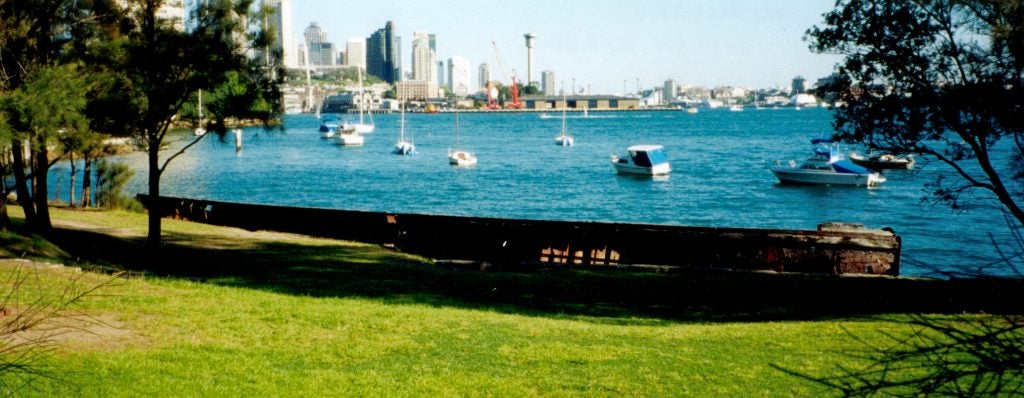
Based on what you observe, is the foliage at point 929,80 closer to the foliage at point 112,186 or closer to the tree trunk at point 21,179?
the tree trunk at point 21,179

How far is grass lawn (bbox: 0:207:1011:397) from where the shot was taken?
8703mm

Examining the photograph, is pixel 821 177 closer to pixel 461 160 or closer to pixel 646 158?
pixel 646 158

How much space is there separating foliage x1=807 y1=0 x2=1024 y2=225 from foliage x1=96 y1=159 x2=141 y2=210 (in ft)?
92.7

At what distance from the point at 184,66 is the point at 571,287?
31.2ft

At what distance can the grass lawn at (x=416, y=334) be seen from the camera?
343 inches

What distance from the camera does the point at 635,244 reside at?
22.9 m

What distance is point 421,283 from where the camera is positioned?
1766 cm

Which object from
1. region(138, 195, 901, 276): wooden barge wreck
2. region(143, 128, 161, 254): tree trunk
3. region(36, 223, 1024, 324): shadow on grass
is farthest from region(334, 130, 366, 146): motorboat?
region(143, 128, 161, 254): tree trunk

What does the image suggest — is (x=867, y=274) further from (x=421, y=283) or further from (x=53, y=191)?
(x=53, y=191)

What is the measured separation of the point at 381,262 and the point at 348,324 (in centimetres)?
961

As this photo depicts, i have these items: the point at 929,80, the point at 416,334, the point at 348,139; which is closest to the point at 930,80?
the point at 929,80

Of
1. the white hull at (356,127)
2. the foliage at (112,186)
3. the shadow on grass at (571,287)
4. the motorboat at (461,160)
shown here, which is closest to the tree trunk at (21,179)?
the shadow on grass at (571,287)

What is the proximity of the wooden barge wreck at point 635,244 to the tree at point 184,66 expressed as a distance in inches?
87.0

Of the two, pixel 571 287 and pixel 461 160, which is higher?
pixel 571 287
